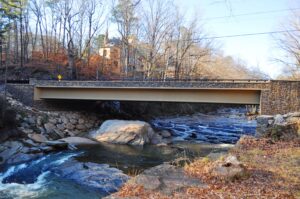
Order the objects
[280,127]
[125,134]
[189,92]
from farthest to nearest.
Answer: [189,92], [125,134], [280,127]

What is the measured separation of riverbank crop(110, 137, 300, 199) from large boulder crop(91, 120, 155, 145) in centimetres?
1161

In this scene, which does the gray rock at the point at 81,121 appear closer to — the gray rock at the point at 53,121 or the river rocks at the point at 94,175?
the gray rock at the point at 53,121

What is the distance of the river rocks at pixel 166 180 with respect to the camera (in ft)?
19.3

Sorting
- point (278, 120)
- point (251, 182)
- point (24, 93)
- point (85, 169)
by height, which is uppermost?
point (278, 120)

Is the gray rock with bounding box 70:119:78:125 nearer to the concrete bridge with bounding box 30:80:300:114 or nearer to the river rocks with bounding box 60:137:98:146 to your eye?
the concrete bridge with bounding box 30:80:300:114

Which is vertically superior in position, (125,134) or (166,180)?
(166,180)

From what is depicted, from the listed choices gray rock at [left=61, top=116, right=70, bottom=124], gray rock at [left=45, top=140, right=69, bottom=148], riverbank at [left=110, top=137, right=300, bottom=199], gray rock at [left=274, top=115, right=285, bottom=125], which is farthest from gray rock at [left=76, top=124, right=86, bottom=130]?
riverbank at [left=110, top=137, right=300, bottom=199]

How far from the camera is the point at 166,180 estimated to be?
20.9 ft

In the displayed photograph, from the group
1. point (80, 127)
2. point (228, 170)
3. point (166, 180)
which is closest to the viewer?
point (228, 170)

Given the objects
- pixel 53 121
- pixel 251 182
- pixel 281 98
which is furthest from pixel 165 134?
pixel 251 182

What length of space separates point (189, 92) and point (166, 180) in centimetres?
1411

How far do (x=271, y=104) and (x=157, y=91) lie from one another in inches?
300

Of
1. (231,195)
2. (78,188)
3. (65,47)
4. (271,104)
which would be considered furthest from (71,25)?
(231,195)

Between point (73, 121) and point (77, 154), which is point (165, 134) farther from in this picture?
point (77, 154)
